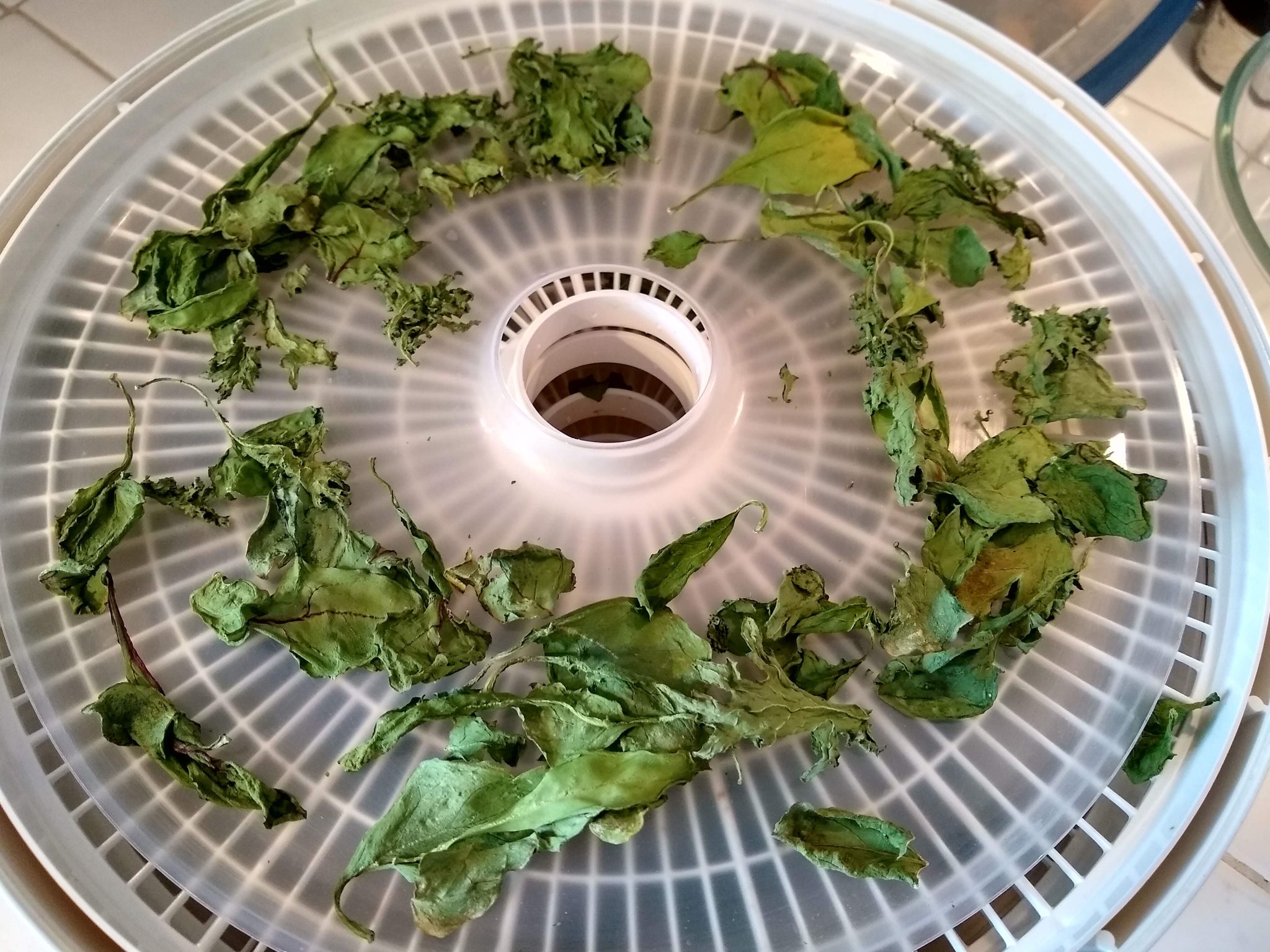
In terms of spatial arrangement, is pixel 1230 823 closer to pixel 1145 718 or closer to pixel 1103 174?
pixel 1145 718

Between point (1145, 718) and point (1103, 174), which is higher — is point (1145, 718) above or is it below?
below

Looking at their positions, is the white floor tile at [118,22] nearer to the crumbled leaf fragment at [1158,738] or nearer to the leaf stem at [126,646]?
the leaf stem at [126,646]

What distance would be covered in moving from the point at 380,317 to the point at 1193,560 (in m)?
0.36

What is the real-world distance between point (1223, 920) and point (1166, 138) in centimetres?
51

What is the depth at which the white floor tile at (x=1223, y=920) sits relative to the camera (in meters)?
0.47

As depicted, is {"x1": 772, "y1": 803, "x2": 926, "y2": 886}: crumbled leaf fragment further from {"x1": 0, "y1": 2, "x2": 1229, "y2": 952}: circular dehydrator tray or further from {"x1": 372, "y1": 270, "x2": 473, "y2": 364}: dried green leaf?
{"x1": 372, "y1": 270, "x2": 473, "y2": 364}: dried green leaf

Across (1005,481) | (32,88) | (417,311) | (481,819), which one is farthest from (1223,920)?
Answer: (32,88)

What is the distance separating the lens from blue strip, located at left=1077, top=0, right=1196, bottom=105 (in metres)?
0.63

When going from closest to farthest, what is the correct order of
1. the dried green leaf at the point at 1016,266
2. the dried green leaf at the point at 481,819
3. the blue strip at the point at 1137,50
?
the dried green leaf at the point at 481,819 < the dried green leaf at the point at 1016,266 < the blue strip at the point at 1137,50

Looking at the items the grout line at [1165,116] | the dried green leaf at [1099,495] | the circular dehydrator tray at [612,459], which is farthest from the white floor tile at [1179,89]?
the dried green leaf at [1099,495]

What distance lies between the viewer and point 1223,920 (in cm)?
47

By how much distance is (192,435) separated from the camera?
17.1 inches

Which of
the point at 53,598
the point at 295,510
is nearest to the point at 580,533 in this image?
the point at 295,510

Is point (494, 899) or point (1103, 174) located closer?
point (494, 899)
